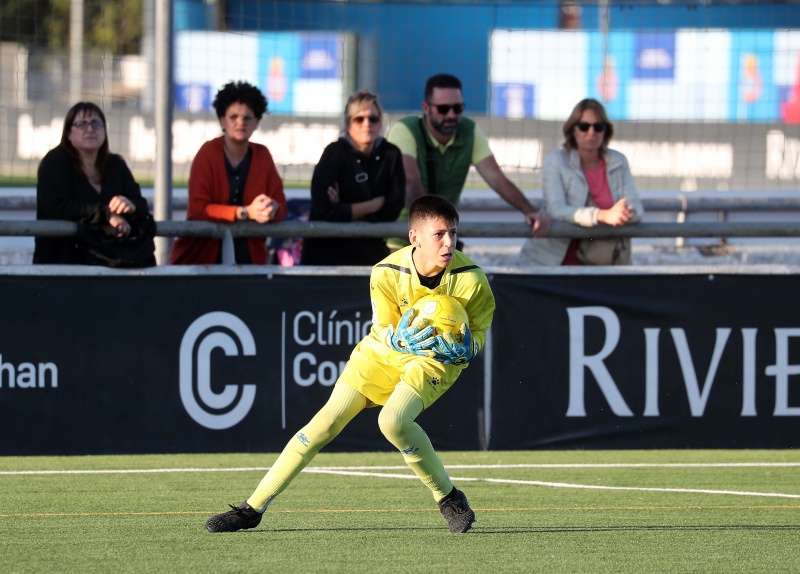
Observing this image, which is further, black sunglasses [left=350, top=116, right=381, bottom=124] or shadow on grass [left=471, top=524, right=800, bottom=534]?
black sunglasses [left=350, top=116, right=381, bottom=124]

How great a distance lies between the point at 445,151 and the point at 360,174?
713 millimetres

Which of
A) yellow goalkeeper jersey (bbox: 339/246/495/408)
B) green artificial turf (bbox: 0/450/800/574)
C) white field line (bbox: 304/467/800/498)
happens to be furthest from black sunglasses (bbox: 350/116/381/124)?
yellow goalkeeper jersey (bbox: 339/246/495/408)

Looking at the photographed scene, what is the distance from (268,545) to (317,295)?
3022 mm

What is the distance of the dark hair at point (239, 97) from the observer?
29.0 feet

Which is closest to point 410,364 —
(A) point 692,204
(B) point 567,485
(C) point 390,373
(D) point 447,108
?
(C) point 390,373

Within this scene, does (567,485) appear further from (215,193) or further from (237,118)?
(237,118)

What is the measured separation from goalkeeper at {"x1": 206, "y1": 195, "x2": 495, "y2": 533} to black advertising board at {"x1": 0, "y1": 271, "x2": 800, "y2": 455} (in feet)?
7.90

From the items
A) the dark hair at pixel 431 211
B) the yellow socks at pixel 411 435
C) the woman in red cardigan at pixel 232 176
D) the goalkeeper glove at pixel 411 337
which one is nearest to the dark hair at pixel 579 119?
the woman in red cardigan at pixel 232 176

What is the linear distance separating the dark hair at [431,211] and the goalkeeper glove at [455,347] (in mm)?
477

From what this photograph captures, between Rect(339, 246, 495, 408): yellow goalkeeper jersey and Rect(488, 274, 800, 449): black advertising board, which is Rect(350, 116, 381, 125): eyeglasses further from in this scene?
Rect(339, 246, 495, 408): yellow goalkeeper jersey

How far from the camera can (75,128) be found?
8.43 meters

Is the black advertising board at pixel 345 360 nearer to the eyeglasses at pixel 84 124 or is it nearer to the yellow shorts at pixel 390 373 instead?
the eyeglasses at pixel 84 124

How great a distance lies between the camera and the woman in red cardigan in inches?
347

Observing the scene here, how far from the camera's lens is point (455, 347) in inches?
242
